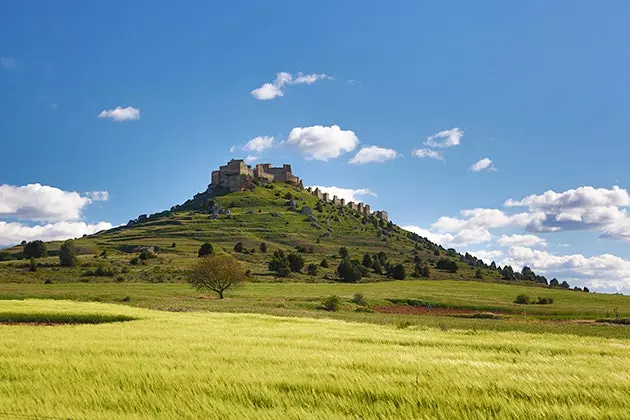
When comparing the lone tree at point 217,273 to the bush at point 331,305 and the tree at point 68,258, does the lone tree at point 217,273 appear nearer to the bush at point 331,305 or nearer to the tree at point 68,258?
the bush at point 331,305

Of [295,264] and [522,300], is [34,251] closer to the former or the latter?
[295,264]

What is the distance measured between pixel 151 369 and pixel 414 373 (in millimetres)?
6409

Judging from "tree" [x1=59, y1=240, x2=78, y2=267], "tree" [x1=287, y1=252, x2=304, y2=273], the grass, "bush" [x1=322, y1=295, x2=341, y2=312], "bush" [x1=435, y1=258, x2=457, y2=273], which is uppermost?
"bush" [x1=435, y1=258, x2=457, y2=273]

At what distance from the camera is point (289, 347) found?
19.0 meters

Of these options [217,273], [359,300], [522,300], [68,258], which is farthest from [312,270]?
[68,258]

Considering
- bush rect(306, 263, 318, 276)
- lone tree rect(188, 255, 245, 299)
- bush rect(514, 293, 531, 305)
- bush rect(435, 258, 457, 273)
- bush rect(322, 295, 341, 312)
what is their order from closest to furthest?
bush rect(322, 295, 341, 312) < lone tree rect(188, 255, 245, 299) < bush rect(514, 293, 531, 305) < bush rect(306, 263, 318, 276) < bush rect(435, 258, 457, 273)

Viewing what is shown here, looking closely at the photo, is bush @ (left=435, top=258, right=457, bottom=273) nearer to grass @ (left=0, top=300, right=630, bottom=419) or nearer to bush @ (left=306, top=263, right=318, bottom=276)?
bush @ (left=306, top=263, right=318, bottom=276)

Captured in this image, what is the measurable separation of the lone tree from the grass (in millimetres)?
55988

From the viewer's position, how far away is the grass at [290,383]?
880 cm

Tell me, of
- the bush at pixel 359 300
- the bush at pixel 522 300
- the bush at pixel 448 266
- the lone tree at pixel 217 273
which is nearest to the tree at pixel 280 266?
the lone tree at pixel 217 273

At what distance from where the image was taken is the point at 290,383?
11.2m

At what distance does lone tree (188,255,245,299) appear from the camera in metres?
75.4

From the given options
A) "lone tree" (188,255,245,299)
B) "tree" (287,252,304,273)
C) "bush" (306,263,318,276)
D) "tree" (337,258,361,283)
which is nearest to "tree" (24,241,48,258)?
"tree" (287,252,304,273)

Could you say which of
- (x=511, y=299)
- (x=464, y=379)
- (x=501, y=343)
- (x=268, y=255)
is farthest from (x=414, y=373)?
(x=268, y=255)
